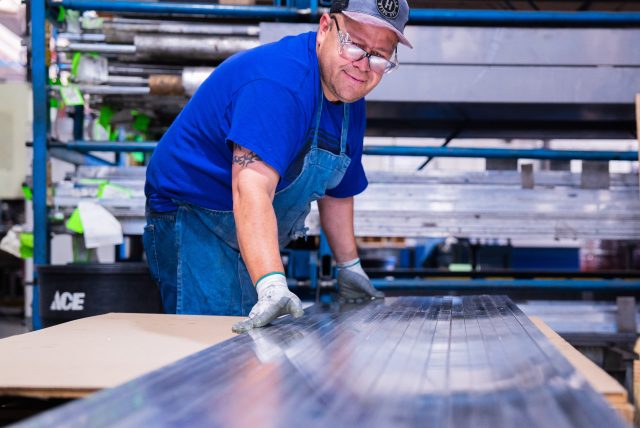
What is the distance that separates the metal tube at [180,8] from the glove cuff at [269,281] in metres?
1.62

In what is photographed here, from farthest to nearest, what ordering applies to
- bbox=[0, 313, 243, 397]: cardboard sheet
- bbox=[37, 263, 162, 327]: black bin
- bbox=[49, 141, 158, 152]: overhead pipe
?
1. bbox=[49, 141, 158, 152]: overhead pipe
2. bbox=[37, 263, 162, 327]: black bin
3. bbox=[0, 313, 243, 397]: cardboard sheet

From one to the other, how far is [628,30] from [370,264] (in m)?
4.22

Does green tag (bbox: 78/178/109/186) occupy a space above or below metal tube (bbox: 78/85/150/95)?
below

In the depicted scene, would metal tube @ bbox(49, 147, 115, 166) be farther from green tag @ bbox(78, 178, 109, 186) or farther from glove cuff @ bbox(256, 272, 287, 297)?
glove cuff @ bbox(256, 272, 287, 297)

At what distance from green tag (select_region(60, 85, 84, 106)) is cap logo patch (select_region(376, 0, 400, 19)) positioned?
1.59 m

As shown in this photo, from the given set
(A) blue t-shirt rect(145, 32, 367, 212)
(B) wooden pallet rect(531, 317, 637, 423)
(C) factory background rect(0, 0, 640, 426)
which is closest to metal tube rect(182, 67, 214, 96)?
(C) factory background rect(0, 0, 640, 426)

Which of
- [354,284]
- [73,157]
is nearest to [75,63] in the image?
[73,157]

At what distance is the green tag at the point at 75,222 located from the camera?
2654 mm

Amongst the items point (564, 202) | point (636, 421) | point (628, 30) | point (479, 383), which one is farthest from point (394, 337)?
point (628, 30)

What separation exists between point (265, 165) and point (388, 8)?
19.9 inches

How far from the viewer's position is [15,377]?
0.93 m

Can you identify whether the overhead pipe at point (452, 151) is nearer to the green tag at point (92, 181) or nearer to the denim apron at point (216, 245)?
the green tag at point (92, 181)

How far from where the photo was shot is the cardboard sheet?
0.90 m

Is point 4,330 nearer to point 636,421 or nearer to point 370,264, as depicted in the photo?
point 370,264
